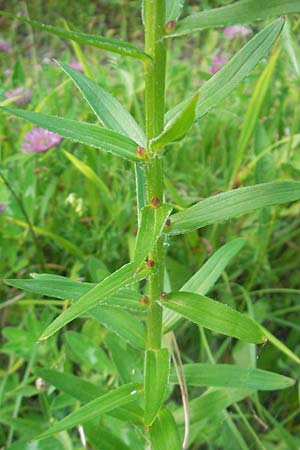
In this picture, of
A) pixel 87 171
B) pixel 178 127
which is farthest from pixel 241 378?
pixel 87 171

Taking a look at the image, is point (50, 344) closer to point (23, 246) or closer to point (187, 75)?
point (23, 246)

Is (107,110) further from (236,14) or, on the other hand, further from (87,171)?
(87,171)

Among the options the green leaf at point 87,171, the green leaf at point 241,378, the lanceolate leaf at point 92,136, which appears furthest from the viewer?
the green leaf at point 87,171

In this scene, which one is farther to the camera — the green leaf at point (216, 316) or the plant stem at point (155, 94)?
the green leaf at point (216, 316)

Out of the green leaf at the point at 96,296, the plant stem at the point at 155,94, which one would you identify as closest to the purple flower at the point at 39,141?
the plant stem at the point at 155,94

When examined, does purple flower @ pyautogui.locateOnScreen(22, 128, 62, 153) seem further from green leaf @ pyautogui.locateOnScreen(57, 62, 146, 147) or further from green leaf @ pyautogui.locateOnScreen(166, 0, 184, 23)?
green leaf @ pyautogui.locateOnScreen(166, 0, 184, 23)

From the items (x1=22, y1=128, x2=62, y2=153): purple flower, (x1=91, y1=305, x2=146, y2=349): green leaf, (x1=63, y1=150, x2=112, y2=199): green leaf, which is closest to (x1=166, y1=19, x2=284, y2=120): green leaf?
(x1=91, y1=305, x2=146, y2=349): green leaf

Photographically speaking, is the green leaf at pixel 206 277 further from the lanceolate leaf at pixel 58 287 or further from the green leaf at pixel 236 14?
the green leaf at pixel 236 14
